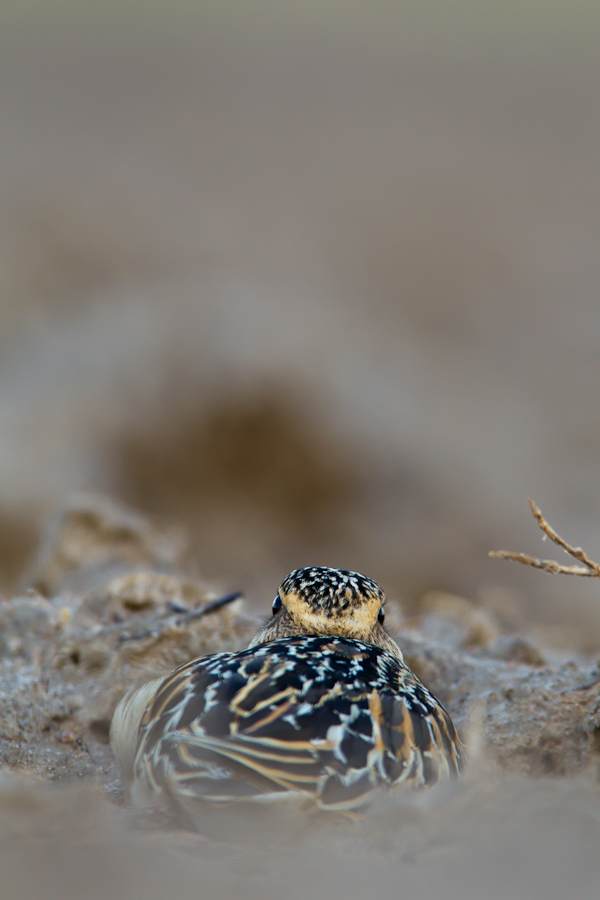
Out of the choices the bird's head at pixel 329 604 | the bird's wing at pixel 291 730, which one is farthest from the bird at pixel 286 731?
the bird's head at pixel 329 604

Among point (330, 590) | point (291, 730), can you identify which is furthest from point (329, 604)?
point (291, 730)

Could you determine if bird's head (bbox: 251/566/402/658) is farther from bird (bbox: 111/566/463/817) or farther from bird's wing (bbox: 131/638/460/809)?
bird's wing (bbox: 131/638/460/809)

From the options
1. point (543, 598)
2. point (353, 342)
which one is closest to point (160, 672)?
point (543, 598)

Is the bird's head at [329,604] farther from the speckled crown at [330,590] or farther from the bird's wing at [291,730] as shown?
the bird's wing at [291,730]

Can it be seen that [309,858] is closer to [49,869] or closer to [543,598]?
[49,869]

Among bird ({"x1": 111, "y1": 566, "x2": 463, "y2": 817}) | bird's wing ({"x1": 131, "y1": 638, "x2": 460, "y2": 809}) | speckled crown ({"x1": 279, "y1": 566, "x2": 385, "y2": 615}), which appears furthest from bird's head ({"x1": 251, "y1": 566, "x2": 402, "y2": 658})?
bird's wing ({"x1": 131, "y1": 638, "x2": 460, "y2": 809})

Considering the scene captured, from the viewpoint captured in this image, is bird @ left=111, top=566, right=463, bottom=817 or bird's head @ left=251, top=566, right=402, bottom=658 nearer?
bird @ left=111, top=566, right=463, bottom=817
